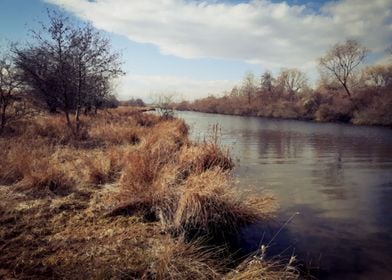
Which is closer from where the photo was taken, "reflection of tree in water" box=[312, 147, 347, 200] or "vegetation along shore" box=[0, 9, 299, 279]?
"vegetation along shore" box=[0, 9, 299, 279]

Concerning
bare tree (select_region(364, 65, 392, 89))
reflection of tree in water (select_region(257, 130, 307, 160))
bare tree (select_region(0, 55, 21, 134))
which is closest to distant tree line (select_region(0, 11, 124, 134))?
bare tree (select_region(0, 55, 21, 134))

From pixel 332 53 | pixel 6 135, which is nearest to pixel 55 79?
pixel 6 135

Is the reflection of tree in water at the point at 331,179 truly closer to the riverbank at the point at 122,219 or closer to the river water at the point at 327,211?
the river water at the point at 327,211

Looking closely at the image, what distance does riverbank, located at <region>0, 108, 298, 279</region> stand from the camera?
3822 mm

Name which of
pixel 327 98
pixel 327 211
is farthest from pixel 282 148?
pixel 327 98

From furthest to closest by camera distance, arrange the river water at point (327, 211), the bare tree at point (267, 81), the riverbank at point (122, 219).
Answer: the bare tree at point (267, 81), the river water at point (327, 211), the riverbank at point (122, 219)

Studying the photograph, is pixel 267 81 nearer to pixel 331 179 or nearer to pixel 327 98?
pixel 327 98

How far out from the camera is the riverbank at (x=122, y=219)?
3822mm

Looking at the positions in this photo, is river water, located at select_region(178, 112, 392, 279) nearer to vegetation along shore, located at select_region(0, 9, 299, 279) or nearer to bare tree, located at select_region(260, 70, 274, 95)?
vegetation along shore, located at select_region(0, 9, 299, 279)

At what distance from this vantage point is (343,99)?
143ft

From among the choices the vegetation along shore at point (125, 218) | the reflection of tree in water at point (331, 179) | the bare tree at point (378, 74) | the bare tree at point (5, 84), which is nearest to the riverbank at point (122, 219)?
the vegetation along shore at point (125, 218)

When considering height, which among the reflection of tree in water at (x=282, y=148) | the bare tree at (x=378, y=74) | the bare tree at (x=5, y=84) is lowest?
the reflection of tree in water at (x=282, y=148)

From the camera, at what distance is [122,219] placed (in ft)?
17.9

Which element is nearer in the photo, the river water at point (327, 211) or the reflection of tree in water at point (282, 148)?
the river water at point (327, 211)
